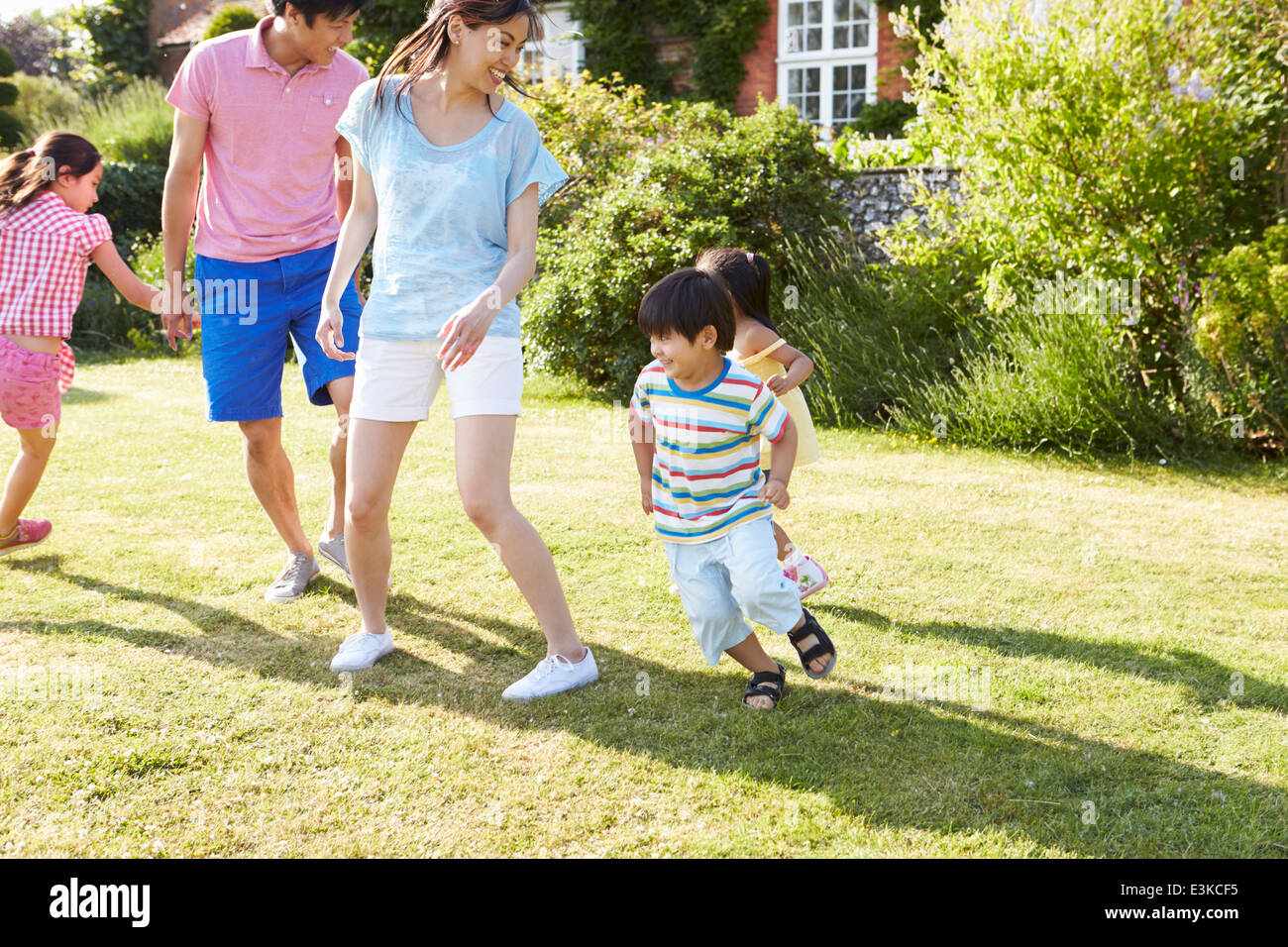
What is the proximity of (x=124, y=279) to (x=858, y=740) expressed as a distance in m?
3.27

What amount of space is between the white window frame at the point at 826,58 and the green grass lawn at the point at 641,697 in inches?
497

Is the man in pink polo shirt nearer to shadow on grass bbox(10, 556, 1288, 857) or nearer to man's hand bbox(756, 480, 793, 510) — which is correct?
shadow on grass bbox(10, 556, 1288, 857)

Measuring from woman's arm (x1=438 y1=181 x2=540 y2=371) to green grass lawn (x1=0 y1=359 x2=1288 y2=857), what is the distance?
106cm

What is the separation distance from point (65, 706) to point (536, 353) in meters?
6.10

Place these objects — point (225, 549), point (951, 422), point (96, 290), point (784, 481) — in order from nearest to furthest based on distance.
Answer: point (784, 481) → point (225, 549) → point (951, 422) → point (96, 290)

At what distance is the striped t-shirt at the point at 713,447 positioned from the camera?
3.18 meters

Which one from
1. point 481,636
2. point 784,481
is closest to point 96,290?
point 481,636

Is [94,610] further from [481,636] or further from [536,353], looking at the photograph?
[536,353]

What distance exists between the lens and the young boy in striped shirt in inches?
123

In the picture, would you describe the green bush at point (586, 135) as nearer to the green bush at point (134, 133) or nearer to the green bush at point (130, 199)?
the green bush at point (130, 199)

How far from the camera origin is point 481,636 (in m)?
3.86

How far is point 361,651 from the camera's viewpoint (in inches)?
139

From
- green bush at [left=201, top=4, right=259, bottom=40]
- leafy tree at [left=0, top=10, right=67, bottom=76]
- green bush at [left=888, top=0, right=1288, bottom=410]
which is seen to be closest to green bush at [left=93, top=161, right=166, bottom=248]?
green bush at [left=201, top=4, right=259, bottom=40]

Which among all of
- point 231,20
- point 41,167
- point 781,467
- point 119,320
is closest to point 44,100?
point 231,20
